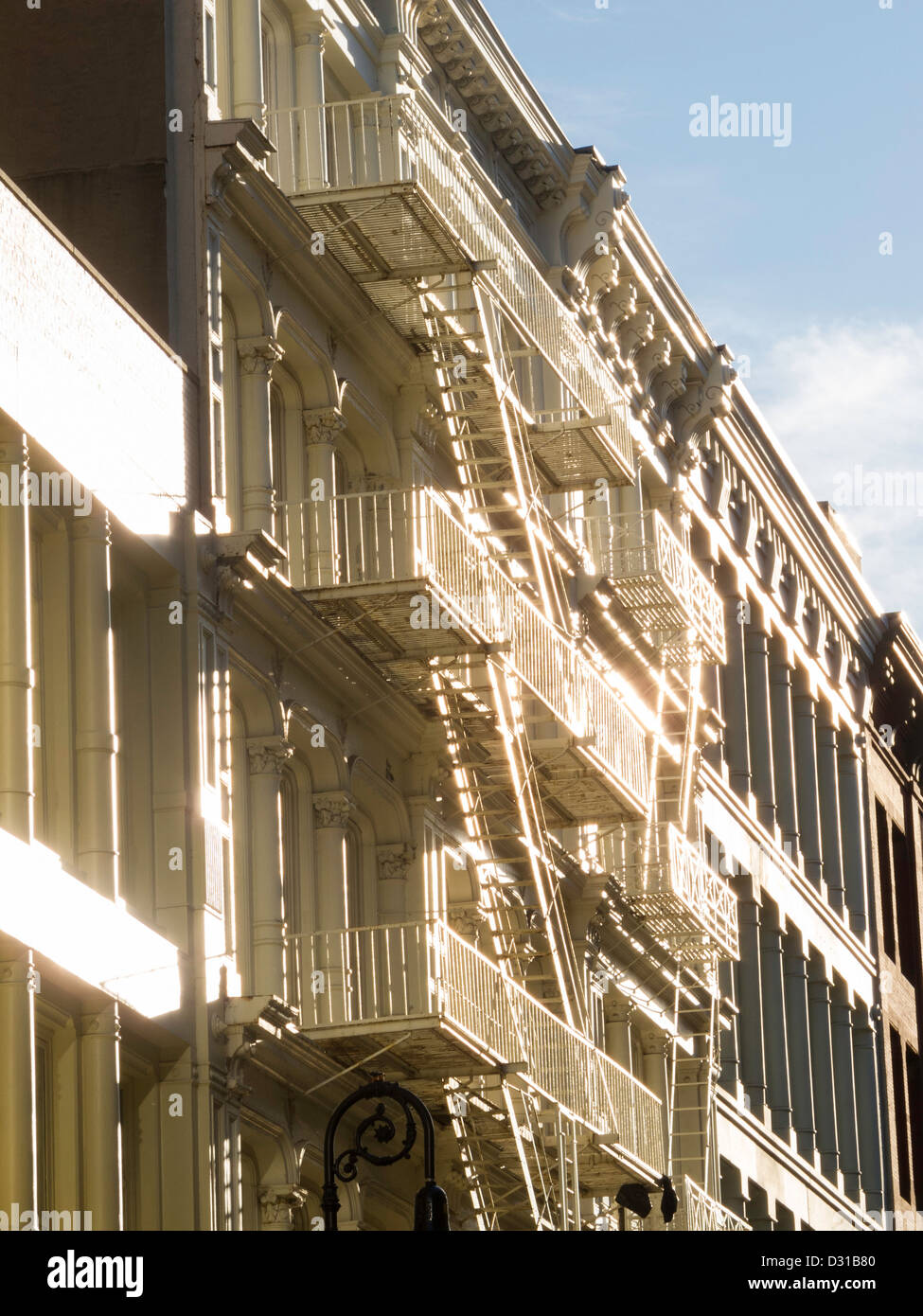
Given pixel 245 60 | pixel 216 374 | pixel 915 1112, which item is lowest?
pixel 915 1112

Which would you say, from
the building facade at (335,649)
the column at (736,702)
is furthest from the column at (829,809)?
the building facade at (335,649)

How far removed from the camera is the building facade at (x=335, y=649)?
23.1 meters

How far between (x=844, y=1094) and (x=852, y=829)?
5753mm

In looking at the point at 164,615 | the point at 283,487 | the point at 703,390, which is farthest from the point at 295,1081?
the point at 703,390

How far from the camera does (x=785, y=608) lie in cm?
5134

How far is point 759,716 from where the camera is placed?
48.8m

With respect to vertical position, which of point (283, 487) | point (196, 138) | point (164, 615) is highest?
point (196, 138)

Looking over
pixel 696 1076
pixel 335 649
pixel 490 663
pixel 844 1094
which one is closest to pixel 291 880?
pixel 335 649

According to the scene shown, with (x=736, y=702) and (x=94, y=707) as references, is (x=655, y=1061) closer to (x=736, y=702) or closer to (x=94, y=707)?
(x=736, y=702)

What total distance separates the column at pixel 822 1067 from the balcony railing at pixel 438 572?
18.3m

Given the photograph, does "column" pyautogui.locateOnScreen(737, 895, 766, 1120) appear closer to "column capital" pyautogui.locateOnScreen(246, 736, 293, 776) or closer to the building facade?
the building facade

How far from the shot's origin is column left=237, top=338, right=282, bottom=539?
89.0 feet

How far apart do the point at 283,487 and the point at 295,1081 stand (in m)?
6.04

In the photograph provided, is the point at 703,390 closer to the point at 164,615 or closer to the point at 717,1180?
the point at 717,1180
